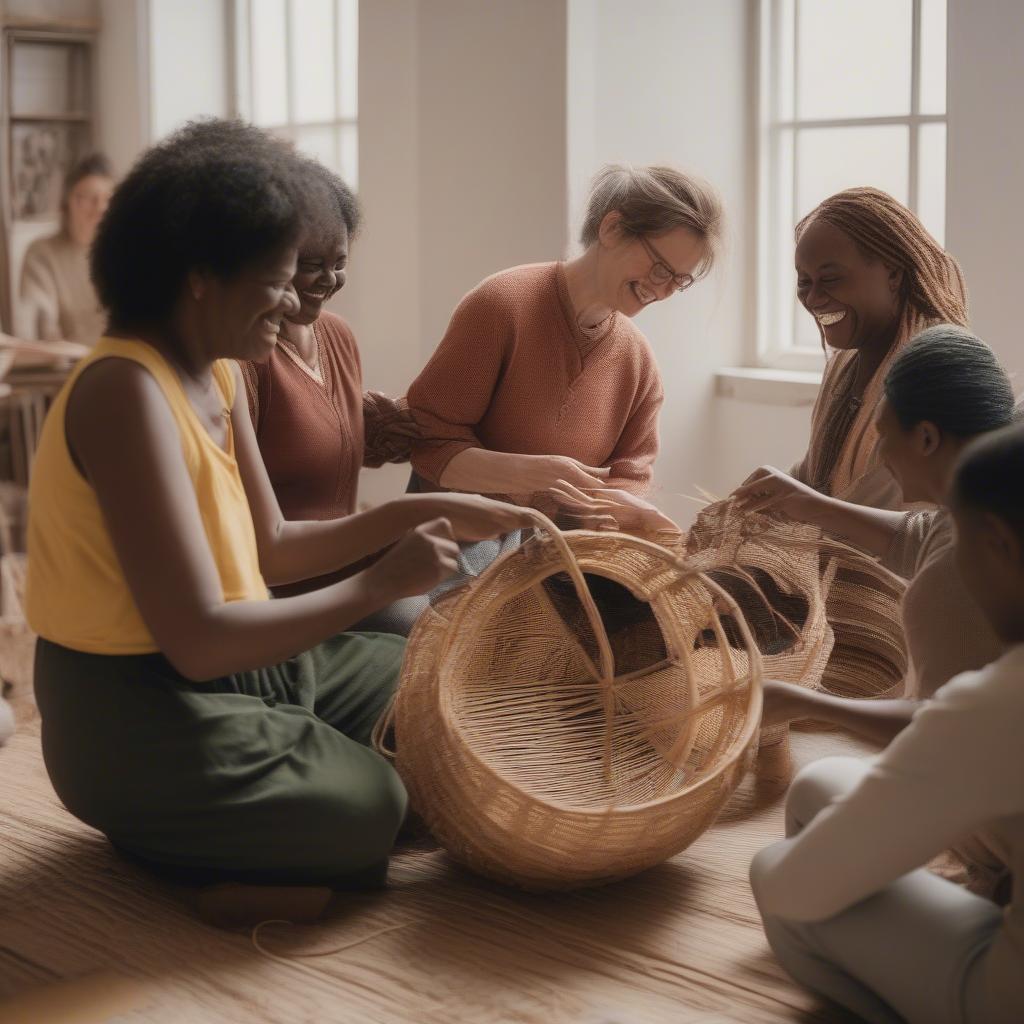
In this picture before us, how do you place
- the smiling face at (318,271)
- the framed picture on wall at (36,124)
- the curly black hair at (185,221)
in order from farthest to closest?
1. the framed picture on wall at (36,124)
2. the smiling face at (318,271)
3. the curly black hair at (185,221)

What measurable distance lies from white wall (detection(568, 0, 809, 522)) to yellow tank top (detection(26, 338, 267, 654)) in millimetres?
1941

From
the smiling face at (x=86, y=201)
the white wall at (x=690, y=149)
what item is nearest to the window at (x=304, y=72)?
the smiling face at (x=86, y=201)

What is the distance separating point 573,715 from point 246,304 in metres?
0.97

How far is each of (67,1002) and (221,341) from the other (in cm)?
88

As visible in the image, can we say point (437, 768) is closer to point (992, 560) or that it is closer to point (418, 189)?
point (992, 560)

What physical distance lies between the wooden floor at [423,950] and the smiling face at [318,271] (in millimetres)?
922

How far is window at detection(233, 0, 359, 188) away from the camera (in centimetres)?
500

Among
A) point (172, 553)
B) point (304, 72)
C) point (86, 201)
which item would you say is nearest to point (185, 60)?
point (304, 72)

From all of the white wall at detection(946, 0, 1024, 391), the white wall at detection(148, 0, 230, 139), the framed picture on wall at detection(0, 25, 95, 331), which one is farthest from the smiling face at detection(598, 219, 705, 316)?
the framed picture on wall at detection(0, 25, 95, 331)

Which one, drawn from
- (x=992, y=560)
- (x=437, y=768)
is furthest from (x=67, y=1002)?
(x=992, y=560)

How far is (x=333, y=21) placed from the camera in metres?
5.01

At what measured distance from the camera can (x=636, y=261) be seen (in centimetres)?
282

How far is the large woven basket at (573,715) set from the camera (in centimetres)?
204

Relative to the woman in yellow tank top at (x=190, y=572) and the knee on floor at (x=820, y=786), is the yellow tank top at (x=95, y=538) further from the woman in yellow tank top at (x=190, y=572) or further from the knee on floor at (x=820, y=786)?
the knee on floor at (x=820, y=786)
